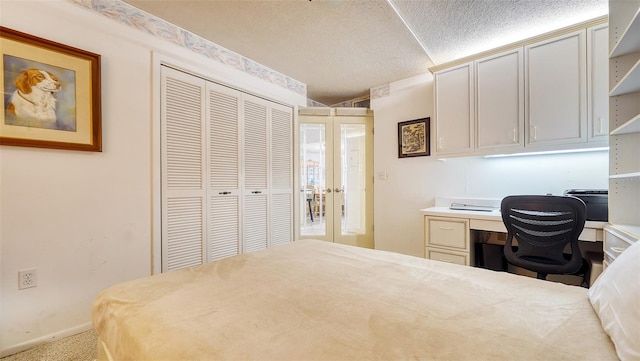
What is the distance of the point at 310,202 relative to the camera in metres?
3.83

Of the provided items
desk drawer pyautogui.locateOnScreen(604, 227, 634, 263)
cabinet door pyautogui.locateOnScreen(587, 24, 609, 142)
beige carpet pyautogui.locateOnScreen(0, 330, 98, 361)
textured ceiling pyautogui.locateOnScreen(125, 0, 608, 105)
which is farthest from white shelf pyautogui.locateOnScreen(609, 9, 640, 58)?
beige carpet pyautogui.locateOnScreen(0, 330, 98, 361)

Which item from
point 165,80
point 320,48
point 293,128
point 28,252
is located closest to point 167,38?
point 165,80

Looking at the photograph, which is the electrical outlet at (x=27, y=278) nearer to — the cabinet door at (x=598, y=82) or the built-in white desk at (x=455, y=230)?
the built-in white desk at (x=455, y=230)

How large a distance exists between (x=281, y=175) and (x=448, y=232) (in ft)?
6.49

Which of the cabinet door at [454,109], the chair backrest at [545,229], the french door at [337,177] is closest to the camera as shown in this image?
the chair backrest at [545,229]

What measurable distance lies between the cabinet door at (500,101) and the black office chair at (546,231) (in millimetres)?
773

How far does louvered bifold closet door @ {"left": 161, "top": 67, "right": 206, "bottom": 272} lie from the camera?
225cm

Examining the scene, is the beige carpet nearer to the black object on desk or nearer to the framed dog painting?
the framed dog painting

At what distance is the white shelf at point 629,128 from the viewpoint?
1.43m

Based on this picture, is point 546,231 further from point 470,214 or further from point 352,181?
point 352,181

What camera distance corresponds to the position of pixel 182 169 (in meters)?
2.37

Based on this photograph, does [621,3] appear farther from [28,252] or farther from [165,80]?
[28,252]

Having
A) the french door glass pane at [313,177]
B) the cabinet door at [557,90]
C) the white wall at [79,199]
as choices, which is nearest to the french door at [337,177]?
the french door glass pane at [313,177]

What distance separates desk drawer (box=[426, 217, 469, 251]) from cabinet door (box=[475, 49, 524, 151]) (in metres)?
0.77
